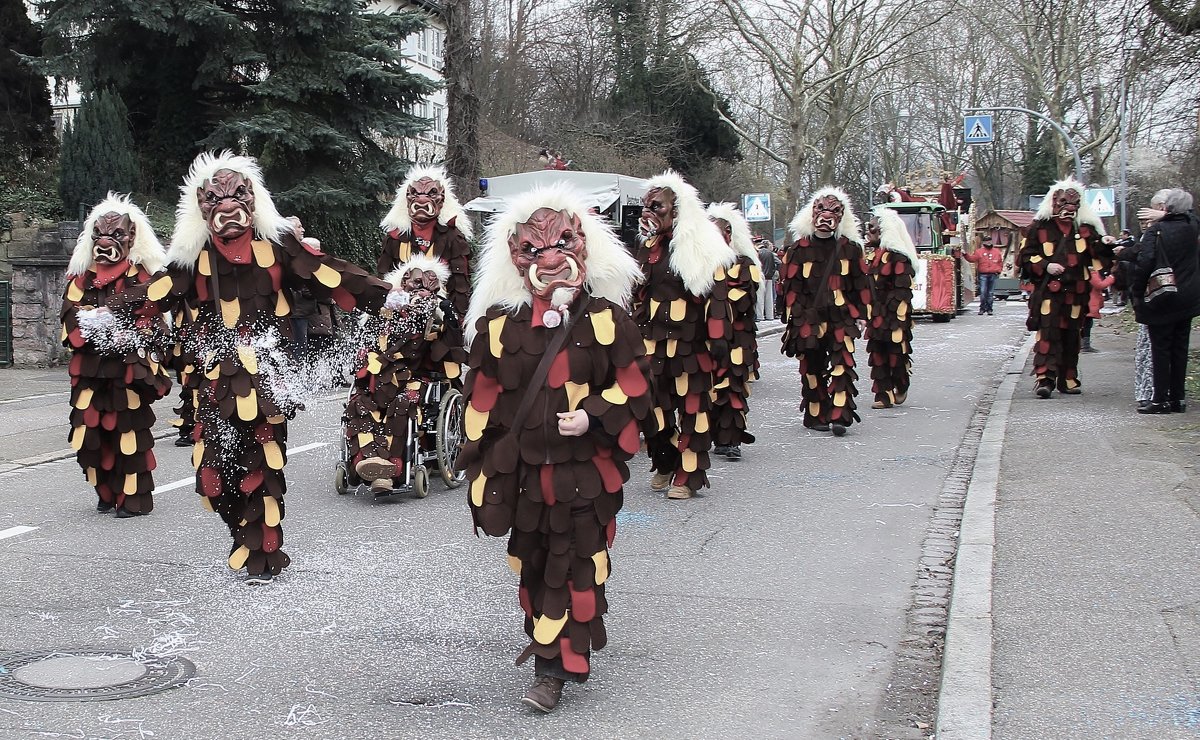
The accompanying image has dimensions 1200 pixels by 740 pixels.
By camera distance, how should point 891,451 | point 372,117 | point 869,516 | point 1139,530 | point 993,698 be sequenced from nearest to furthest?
point 993,698 < point 1139,530 < point 869,516 < point 891,451 < point 372,117

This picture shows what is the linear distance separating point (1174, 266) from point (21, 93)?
66.6ft

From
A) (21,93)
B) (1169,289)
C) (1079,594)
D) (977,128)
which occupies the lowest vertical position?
(1079,594)

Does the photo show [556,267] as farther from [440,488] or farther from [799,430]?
[799,430]

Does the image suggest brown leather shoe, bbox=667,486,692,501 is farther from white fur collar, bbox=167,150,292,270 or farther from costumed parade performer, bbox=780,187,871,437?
white fur collar, bbox=167,150,292,270

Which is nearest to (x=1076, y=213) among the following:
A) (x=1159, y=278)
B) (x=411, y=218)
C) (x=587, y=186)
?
(x=1159, y=278)

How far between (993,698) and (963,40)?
192 feet

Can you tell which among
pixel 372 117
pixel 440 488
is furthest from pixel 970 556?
pixel 372 117

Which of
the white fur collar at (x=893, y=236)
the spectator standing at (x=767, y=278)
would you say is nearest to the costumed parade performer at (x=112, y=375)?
the white fur collar at (x=893, y=236)

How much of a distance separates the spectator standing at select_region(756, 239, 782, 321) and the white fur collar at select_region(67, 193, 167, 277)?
736 inches

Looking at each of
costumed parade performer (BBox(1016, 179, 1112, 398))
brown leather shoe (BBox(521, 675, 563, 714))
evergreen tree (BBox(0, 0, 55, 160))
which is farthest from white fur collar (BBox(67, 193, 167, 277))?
evergreen tree (BBox(0, 0, 55, 160))

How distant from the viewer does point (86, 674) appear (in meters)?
5.02

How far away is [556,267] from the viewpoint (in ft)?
15.9

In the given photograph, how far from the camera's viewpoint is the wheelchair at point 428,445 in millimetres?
8852

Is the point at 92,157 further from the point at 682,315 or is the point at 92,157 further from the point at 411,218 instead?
the point at 682,315
